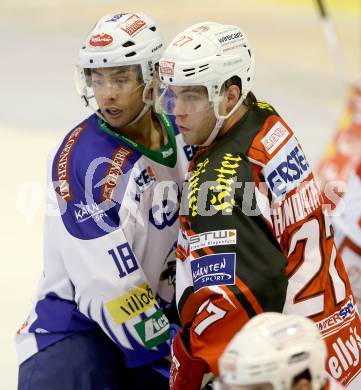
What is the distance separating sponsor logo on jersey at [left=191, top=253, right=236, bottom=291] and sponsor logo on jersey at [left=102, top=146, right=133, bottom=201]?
1.46 ft

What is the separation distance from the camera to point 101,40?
332 centimetres

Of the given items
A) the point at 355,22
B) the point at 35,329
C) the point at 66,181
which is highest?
the point at 66,181

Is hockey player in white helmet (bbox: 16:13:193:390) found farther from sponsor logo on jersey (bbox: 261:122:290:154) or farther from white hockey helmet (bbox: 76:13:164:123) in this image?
sponsor logo on jersey (bbox: 261:122:290:154)

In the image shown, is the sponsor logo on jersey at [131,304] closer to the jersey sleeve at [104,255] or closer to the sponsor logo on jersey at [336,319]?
the jersey sleeve at [104,255]

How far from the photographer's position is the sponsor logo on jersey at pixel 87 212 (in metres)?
3.25

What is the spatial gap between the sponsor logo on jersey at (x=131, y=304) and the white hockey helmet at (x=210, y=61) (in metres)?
0.48

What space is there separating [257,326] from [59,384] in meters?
1.23

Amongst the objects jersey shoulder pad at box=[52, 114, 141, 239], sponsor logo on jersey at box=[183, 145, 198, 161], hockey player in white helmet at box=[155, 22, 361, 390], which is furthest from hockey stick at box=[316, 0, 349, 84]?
hockey player in white helmet at box=[155, 22, 361, 390]

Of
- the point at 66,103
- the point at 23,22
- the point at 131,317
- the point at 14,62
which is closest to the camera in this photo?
the point at 131,317

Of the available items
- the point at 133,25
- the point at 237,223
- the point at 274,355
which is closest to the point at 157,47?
the point at 133,25

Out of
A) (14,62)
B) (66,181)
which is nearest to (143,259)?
(66,181)

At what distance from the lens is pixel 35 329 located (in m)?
3.47

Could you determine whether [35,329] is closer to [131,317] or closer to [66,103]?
[131,317]

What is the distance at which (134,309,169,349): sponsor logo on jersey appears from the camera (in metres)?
3.32
